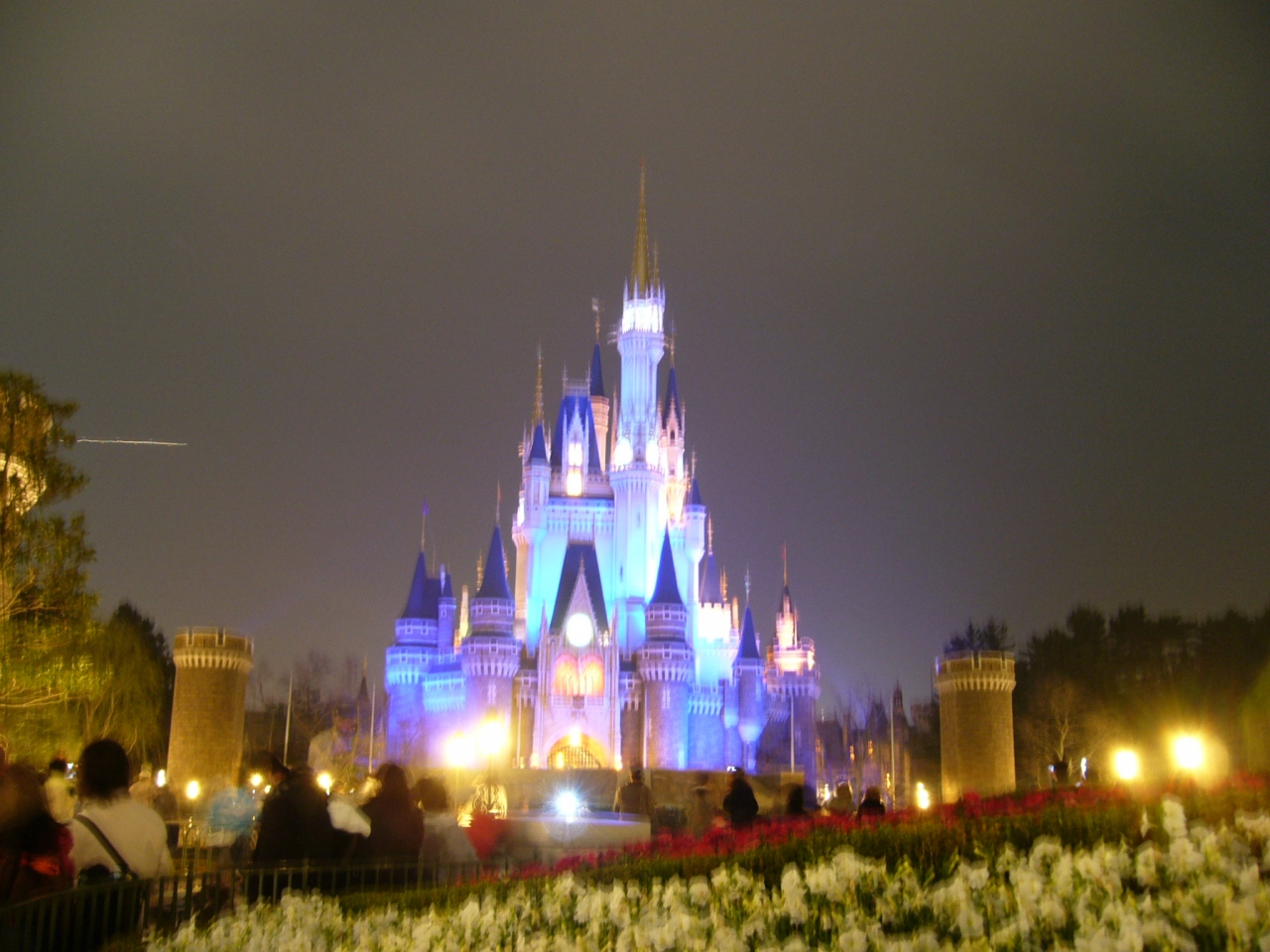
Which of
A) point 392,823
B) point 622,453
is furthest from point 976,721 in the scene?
point 392,823

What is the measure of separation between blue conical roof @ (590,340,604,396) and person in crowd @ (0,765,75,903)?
63579mm

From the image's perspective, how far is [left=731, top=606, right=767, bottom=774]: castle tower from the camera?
6262 centimetres

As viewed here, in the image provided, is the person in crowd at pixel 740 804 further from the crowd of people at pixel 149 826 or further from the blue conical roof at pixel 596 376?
the blue conical roof at pixel 596 376

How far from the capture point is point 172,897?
1009cm

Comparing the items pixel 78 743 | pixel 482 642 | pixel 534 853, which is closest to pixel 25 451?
pixel 78 743

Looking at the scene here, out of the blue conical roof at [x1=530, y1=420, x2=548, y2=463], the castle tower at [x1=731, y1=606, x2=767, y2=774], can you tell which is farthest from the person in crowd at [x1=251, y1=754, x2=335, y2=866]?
the blue conical roof at [x1=530, y1=420, x2=548, y2=463]

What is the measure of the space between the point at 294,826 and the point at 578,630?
2002 inches

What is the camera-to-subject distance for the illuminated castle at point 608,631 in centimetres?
5891

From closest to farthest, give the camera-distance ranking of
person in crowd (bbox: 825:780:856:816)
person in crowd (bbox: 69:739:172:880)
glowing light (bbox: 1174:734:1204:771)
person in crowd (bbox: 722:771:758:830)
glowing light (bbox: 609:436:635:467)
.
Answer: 1. person in crowd (bbox: 69:739:172:880)
2. person in crowd (bbox: 722:771:758:830)
3. glowing light (bbox: 1174:734:1204:771)
4. person in crowd (bbox: 825:780:856:816)
5. glowing light (bbox: 609:436:635:467)

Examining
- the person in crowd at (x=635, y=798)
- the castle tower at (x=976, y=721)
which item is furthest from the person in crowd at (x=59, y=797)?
the castle tower at (x=976, y=721)

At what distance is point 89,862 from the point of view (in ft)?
28.9

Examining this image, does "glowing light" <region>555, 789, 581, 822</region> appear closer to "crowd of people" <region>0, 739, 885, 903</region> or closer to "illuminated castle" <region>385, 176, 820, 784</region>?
"illuminated castle" <region>385, 176, 820, 784</region>

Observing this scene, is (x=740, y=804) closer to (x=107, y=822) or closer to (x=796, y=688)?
(x=107, y=822)

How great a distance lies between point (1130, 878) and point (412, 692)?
190 feet
